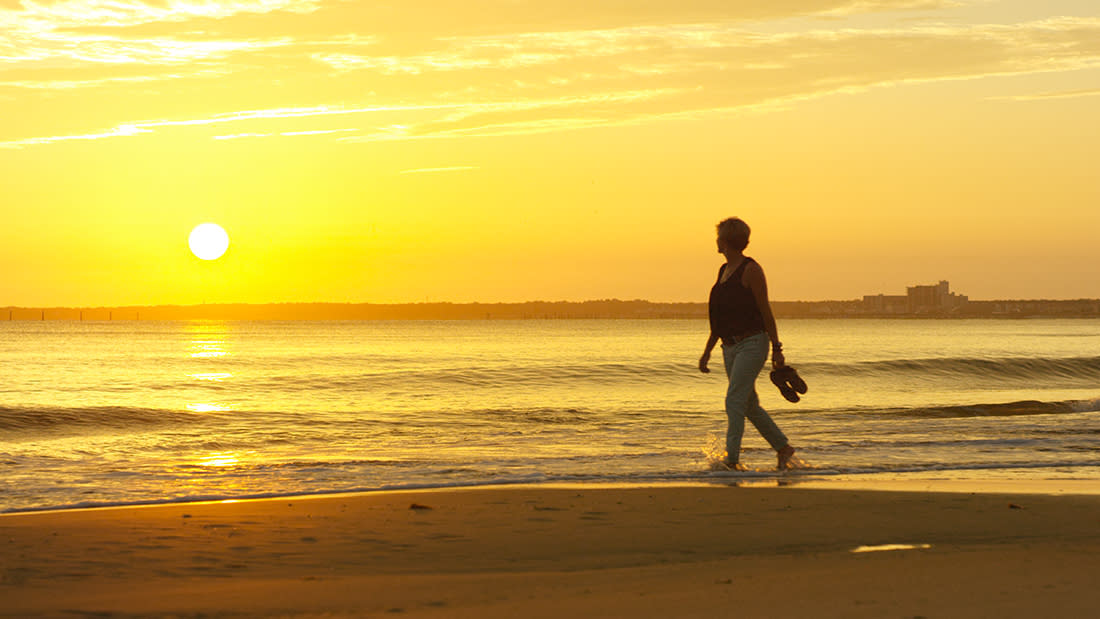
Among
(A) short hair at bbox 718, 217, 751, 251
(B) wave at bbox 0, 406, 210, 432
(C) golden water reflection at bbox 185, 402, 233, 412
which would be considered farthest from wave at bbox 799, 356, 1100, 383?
(A) short hair at bbox 718, 217, 751, 251

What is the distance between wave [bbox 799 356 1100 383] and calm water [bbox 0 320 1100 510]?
0.51ft

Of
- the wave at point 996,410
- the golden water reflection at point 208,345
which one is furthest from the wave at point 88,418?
the golden water reflection at point 208,345

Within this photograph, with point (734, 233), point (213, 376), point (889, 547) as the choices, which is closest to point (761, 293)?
point (734, 233)

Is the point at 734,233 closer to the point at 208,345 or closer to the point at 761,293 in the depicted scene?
the point at 761,293

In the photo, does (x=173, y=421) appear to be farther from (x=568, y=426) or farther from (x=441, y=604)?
(x=441, y=604)

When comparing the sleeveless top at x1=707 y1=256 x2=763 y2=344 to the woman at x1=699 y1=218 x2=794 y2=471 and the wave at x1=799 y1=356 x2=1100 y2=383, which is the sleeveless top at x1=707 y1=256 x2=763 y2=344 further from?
the wave at x1=799 y1=356 x2=1100 y2=383

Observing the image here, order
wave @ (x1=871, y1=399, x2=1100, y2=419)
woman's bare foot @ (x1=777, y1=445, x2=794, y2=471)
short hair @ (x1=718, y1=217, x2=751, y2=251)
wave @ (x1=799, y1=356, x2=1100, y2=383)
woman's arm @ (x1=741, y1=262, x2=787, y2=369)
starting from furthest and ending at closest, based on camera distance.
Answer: wave @ (x1=799, y1=356, x2=1100, y2=383)
wave @ (x1=871, y1=399, x2=1100, y2=419)
woman's bare foot @ (x1=777, y1=445, x2=794, y2=471)
short hair @ (x1=718, y1=217, x2=751, y2=251)
woman's arm @ (x1=741, y1=262, x2=787, y2=369)

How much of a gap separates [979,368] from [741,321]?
29716 millimetres

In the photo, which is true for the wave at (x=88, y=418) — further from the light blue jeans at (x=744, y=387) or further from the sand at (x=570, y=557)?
the light blue jeans at (x=744, y=387)

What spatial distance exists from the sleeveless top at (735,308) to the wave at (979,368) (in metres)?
26.5

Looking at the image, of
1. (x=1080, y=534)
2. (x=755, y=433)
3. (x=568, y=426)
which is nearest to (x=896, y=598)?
(x=1080, y=534)

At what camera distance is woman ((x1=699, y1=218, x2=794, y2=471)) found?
30.7 ft

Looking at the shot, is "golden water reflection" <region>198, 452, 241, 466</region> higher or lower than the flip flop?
lower

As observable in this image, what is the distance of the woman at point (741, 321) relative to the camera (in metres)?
9.36
